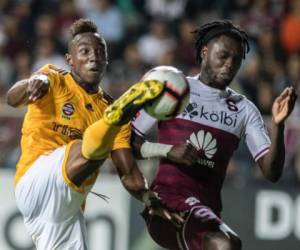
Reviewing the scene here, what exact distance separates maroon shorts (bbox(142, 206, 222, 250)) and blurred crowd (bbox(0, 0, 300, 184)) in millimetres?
5309

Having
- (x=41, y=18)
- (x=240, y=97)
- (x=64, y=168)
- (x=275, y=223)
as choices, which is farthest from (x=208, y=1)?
(x=64, y=168)

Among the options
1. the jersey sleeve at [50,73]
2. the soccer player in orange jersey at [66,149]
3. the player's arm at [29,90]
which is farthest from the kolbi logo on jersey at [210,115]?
the player's arm at [29,90]

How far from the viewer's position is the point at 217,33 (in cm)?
767

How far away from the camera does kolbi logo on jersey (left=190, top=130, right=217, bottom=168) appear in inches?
297

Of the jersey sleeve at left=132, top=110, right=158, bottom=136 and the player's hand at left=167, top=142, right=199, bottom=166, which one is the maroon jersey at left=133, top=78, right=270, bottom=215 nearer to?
the jersey sleeve at left=132, top=110, right=158, bottom=136

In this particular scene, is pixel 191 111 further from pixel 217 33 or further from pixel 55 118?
pixel 55 118

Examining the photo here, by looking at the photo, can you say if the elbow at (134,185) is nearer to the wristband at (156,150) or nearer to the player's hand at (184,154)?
the wristband at (156,150)

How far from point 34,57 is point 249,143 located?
6319mm

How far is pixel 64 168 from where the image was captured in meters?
7.04

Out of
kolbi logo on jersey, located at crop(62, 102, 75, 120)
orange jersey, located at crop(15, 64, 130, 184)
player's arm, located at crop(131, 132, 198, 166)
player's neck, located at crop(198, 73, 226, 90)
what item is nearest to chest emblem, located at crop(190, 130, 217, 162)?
player's arm, located at crop(131, 132, 198, 166)

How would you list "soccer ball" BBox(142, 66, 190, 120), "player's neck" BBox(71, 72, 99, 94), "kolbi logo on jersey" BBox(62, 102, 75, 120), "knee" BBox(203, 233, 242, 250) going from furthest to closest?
"player's neck" BBox(71, 72, 99, 94) < "kolbi logo on jersey" BBox(62, 102, 75, 120) < "knee" BBox(203, 233, 242, 250) < "soccer ball" BBox(142, 66, 190, 120)

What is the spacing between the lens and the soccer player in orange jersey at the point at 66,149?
6.97 m

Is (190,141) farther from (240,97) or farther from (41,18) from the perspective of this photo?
(41,18)

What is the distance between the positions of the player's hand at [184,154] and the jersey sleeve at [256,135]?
1.86 ft
